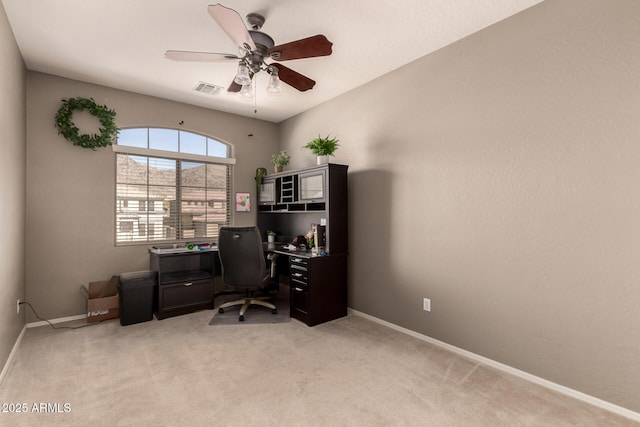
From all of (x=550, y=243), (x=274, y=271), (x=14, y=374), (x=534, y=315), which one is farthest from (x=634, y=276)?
(x=14, y=374)

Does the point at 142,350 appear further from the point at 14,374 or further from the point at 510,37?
the point at 510,37

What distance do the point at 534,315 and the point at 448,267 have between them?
75 centimetres

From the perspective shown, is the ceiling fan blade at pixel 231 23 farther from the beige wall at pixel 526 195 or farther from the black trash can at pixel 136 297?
the black trash can at pixel 136 297

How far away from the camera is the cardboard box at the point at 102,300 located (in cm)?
351

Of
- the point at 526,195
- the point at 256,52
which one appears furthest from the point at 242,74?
the point at 526,195

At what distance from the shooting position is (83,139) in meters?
3.65

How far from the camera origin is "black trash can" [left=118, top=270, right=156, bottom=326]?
3441 mm

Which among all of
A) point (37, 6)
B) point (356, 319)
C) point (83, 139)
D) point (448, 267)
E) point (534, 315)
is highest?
point (37, 6)

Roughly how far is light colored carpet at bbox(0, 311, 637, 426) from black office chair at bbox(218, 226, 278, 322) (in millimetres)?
620

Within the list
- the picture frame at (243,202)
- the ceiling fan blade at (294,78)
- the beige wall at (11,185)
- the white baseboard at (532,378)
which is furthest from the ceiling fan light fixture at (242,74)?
the white baseboard at (532,378)

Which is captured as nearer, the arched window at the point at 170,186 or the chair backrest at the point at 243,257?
the chair backrest at the point at 243,257

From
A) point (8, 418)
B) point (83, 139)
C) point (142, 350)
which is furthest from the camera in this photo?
point (83, 139)

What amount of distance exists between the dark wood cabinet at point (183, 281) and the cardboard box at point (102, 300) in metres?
0.47

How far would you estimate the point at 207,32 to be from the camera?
269cm
